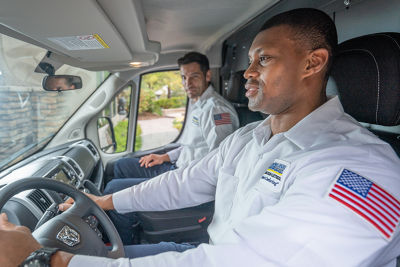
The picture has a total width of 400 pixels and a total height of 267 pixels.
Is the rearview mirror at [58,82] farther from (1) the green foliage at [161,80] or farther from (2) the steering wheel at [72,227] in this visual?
(1) the green foliage at [161,80]

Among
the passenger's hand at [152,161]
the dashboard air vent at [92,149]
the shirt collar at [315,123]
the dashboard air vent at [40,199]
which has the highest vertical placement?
the shirt collar at [315,123]

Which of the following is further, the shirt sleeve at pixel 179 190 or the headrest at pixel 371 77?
the shirt sleeve at pixel 179 190

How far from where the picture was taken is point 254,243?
2.43ft

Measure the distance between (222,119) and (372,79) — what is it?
137 centimetres

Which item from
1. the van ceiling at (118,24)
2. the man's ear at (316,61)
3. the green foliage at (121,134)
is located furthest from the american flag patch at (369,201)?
the green foliage at (121,134)

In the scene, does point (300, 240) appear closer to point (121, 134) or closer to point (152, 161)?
point (152, 161)

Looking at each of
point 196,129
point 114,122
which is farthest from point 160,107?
point 196,129

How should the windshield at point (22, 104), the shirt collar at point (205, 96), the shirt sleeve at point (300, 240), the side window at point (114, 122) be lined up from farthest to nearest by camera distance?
the side window at point (114, 122) → the shirt collar at point (205, 96) → the windshield at point (22, 104) → the shirt sleeve at point (300, 240)

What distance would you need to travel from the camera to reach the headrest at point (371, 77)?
0.88 m

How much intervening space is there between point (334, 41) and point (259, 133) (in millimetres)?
494

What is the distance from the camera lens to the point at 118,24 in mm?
1360

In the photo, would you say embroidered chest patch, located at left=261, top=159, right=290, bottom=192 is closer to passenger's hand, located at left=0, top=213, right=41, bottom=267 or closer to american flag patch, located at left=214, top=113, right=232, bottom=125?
passenger's hand, located at left=0, top=213, right=41, bottom=267

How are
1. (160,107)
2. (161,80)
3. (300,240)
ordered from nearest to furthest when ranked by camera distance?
(300,240) < (161,80) < (160,107)

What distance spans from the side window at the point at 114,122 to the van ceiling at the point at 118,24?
0.74m
